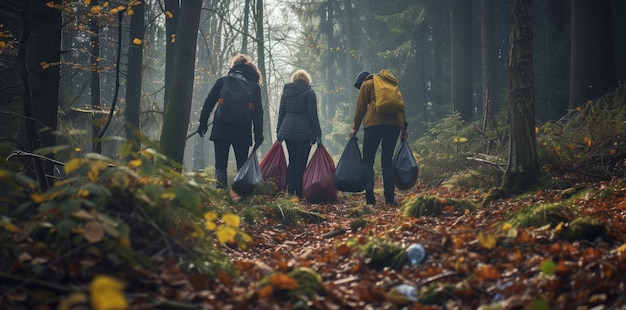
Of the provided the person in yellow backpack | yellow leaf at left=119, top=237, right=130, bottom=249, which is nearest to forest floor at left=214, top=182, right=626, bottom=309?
yellow leaf at left=119, top=237, right=130, bottom=249

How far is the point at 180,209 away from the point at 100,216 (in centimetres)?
150

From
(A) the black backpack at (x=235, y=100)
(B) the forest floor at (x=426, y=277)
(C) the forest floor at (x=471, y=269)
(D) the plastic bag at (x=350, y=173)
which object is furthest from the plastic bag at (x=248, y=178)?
(B) the forest floor at (x=426, y=277)

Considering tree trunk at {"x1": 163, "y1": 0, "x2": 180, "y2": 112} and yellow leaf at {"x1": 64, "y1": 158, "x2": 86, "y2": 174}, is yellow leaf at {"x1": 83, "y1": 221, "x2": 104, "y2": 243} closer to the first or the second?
yellow leaf at {"x1": 64, "y1": 158, "x2": 86, "y2": 174}

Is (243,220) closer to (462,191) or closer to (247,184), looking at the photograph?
(247,184)

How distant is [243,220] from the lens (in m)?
5.17

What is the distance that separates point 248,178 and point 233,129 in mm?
827

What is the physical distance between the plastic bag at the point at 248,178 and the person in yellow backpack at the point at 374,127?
4.91 feet

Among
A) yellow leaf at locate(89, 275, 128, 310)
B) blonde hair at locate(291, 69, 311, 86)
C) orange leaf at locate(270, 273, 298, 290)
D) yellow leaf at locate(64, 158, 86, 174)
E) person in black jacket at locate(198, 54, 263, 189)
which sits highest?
blonde hair at locate(291, 69, 311, 86)

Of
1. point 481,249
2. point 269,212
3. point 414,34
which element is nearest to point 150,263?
point 481,249

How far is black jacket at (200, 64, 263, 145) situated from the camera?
7.06 metres

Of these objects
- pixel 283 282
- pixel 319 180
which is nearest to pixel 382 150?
pixel 319 180

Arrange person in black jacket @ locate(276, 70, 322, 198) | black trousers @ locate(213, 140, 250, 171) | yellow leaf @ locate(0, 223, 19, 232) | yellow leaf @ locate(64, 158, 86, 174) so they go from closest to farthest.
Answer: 1. yellow leaf @ locate(0, 223, 19, 232)
2. yellow leaf @ locate(64, 158, 86, 174)
3. black trousers @ locate(213, 140, 250, 171)
4. person in black jacket @ locate(276, 70, 322, 198)

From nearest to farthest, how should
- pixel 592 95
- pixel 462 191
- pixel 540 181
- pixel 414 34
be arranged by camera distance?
pixel 540 181 < pixel 462 191 < pixel 592 95 < pixel 414 34

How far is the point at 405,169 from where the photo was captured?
7168mm
